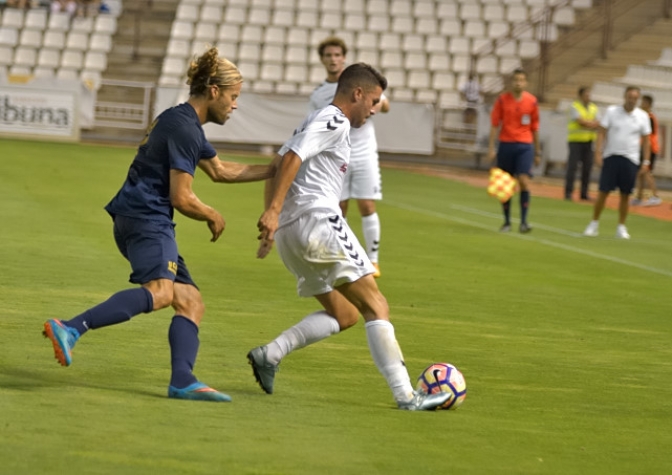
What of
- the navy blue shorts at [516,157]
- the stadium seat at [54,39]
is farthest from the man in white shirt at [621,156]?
the stadium seat at [54,39]

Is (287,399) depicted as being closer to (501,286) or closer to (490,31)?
(501,286)

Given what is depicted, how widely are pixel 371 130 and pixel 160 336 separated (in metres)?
5.61

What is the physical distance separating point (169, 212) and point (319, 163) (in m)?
0.86

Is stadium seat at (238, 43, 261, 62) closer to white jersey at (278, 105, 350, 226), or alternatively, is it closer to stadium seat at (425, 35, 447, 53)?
stadium seat at (425, 35, 447, 53)

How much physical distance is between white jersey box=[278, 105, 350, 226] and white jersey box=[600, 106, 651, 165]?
1386 centimetres

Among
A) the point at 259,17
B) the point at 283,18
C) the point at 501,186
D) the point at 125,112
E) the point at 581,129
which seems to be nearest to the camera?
the point at 501,186

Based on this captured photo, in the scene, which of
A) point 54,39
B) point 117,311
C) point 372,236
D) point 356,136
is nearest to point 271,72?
point 54,39

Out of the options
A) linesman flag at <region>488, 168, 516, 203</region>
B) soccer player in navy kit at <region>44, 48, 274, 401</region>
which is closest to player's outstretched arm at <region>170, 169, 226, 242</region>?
soccer player in navy kit at <region>44, 48, 274, 401</region>

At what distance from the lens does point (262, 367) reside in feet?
24.9

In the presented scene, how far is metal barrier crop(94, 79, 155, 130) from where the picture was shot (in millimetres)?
37156

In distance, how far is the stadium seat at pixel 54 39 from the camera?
41.7 meters

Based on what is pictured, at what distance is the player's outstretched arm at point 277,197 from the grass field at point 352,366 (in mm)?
900

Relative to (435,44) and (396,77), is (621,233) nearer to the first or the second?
(396,77)

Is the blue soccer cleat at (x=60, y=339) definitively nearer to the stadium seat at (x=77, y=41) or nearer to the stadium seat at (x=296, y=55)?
the stadium seat at (x=296, y=55)
